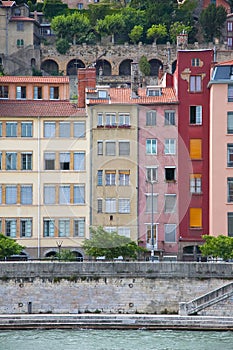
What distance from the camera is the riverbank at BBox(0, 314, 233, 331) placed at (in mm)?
61031

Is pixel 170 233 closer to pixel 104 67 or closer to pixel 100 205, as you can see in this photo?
pixel 100 205

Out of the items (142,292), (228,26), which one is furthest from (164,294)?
(228,26)

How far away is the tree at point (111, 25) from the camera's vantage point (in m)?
133

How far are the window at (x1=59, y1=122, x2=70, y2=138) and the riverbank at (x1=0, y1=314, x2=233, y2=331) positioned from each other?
17.0 metres

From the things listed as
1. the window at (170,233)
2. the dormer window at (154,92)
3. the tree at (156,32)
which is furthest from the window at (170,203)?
the tree at (156,32)

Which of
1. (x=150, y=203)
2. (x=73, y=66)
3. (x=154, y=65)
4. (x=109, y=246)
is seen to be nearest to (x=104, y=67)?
(x=73, y=66)

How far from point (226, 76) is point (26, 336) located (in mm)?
21905

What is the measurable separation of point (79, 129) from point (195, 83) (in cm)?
627

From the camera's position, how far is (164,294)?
210 feet

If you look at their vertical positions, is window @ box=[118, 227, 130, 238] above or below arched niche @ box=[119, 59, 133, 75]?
below

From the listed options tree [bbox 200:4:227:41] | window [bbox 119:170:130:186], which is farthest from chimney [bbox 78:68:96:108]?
tree [bbox 200:4:227:41]

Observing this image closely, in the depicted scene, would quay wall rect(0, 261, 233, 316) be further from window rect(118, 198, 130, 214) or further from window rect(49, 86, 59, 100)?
window rect(49, 86, 59, 100)

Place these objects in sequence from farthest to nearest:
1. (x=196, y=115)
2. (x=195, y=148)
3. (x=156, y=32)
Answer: (x=156, y=32) < (x=196, y=115) < (x=195, y=148)

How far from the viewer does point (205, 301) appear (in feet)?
205
